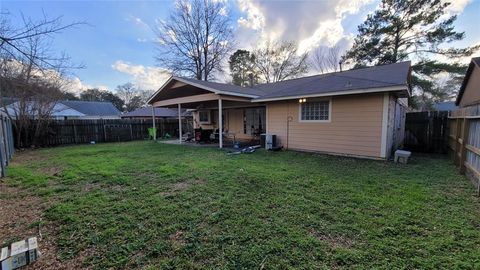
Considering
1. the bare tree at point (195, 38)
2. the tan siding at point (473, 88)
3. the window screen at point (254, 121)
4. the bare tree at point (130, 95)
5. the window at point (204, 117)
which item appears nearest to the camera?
the tan siding at point (473, 88)

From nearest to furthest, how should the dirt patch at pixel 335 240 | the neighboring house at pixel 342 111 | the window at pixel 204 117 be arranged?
the dirt patch at pixel 335 240 → the neighboring house at pixel 342 111 → the window at pixel 204 117

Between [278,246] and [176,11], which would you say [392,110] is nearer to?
[278,246]

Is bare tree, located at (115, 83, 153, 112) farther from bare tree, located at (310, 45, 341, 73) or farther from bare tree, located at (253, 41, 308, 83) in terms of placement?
→ bare tree, located at (310, 45, 341, 73)

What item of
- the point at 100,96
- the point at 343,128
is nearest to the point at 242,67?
the point at 343,128

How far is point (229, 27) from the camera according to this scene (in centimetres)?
2019

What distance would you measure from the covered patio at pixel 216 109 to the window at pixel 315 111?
2642mm

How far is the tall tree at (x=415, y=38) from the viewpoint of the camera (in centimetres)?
1367

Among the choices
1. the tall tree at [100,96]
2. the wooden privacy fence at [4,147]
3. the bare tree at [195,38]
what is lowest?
the wooden privacy fence at [4,147]

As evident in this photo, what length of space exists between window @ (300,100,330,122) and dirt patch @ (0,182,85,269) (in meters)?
7.55

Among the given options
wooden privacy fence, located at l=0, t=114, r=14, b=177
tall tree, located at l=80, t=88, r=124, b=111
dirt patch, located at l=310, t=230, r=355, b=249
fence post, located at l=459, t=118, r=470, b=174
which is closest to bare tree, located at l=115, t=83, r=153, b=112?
tall tree, located at l=80, t=88, r=124, b=111

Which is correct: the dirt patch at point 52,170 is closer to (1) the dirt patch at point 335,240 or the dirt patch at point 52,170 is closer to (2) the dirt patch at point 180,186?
(2) the dirt patch at point 180,186

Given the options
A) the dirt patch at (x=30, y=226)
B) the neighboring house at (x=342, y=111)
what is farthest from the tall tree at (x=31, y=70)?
the neighboring house at (x=342, y=111)

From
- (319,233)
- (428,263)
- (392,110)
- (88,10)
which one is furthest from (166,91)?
(428,263)

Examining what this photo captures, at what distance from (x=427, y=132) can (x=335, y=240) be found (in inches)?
376
